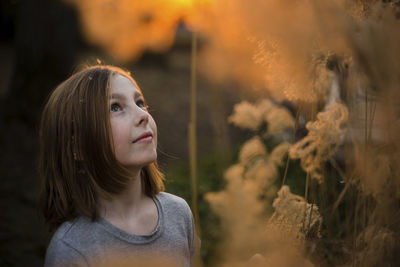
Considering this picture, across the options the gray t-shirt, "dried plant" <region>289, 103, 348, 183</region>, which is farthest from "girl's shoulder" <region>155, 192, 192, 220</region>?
"dried plant" <region>289, 103, 348, 183</region>

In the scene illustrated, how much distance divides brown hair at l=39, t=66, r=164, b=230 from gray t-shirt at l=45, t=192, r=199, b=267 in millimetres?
46

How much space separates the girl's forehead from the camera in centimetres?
118

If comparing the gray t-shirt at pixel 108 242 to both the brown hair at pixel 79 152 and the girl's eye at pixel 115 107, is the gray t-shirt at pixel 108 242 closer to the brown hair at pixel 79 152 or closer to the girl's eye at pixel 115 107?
the brown hair at pixel 79 152

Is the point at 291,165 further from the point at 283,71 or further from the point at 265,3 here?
the point at 265,3

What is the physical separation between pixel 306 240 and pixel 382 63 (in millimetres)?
480

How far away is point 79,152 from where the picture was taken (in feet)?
3.92

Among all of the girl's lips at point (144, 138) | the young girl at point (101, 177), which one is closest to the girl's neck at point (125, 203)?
the young girl at point (101, 177)

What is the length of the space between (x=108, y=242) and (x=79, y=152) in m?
0.28

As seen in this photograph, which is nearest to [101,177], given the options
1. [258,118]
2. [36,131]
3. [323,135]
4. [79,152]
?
[79,152]

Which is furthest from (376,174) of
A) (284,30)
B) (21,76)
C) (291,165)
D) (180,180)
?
(21,76)

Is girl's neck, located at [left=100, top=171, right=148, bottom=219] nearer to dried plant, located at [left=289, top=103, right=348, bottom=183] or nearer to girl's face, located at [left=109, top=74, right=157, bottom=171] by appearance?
girl's face, located at [left=109, top=74, right=157, bottom=171]

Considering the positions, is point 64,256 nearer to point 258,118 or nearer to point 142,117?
point 142,117

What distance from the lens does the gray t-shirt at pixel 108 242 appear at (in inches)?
41.1

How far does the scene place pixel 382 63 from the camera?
0.71m
